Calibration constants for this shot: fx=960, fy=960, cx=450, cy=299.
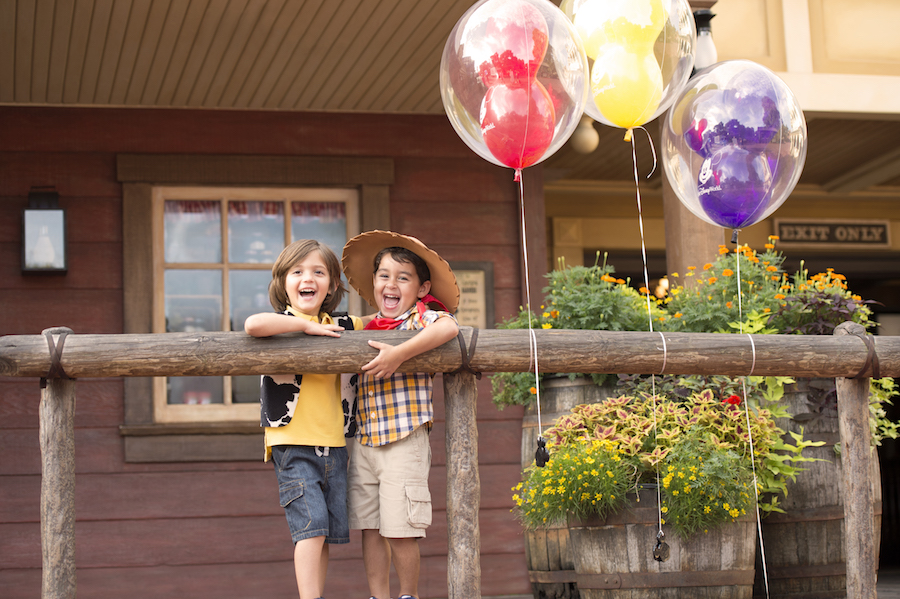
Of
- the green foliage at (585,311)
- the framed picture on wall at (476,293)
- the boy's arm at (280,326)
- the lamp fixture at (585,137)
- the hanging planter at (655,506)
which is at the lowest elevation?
the hanging planter at (655,506)

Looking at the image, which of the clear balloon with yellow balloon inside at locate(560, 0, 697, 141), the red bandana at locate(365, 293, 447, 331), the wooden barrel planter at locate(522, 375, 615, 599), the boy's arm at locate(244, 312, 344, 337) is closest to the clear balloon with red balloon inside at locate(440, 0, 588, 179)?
the clear balloon with yellow balloon inside at locate(560, 0, 697, 141)

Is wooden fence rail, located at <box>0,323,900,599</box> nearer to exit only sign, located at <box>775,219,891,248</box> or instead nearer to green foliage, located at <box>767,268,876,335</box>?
green foliage, located at <box>767,268,876,335</box>

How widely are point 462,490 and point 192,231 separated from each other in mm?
2842

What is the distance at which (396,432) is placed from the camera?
280cm

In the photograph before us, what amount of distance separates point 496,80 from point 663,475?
1.35 meters

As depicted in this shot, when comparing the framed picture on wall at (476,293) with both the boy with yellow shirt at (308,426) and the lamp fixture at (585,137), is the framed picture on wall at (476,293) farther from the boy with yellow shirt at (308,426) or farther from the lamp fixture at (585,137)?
the boy with yellow shirt at (308,426)

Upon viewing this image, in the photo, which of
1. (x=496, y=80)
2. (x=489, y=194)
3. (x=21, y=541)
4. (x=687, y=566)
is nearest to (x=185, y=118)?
(x=489, y=194)

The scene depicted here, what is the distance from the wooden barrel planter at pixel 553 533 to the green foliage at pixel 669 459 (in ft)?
0.50

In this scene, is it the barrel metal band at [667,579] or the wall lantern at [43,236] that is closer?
the barrel metal band at [667,579]

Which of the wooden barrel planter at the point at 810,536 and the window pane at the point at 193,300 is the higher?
the window pane at the point at 193,300

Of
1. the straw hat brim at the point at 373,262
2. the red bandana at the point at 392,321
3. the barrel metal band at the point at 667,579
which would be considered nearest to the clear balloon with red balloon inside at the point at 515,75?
the straw hat brim at the point at 373,262

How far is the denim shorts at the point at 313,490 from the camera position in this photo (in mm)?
2660

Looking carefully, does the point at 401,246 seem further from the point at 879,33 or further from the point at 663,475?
the point at 879,33

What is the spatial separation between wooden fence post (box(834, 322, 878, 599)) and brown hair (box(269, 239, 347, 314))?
1.65m
